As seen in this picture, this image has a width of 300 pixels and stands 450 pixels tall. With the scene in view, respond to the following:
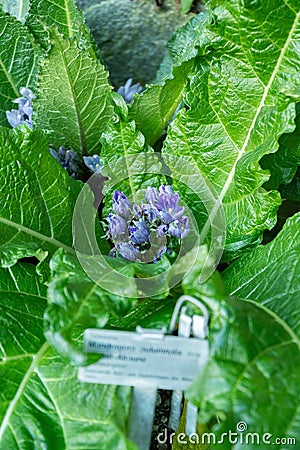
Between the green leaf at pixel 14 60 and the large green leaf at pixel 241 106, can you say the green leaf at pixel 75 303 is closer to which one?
the large green leaf at pixel 241 106

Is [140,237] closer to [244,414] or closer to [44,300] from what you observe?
[44,300]

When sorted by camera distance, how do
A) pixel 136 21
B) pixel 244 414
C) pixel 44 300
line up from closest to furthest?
pixel 244 414 → pixel 44 300 → pixel 136 21

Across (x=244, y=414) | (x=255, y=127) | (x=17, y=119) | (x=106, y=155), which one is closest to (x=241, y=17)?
(x=255, y=127)

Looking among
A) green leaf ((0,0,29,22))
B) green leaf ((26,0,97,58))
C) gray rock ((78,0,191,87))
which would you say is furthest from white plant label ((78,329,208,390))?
gray rock ((78,0,191,87))

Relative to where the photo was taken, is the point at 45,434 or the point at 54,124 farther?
the point at 54,124

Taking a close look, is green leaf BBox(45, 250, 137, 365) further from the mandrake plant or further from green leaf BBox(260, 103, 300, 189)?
green leaf BBox(260, 103, 300, 189)

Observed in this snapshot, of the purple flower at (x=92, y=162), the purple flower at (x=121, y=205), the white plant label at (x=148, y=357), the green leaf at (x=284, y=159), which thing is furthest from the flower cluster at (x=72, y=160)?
the white plant label at (x=148, y=357)

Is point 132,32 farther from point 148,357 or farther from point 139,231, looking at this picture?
point 148,357
